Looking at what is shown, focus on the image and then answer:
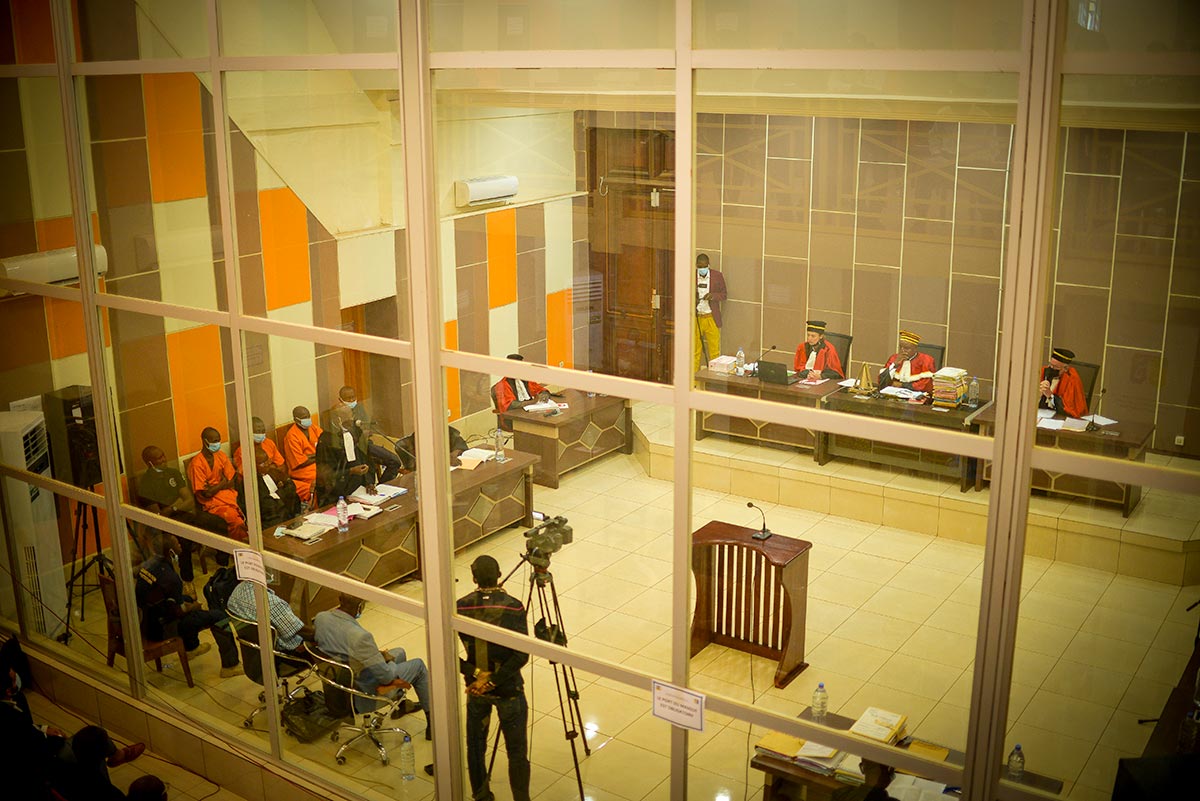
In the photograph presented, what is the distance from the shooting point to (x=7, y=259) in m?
7.01

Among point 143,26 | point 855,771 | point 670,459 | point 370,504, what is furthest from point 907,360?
point 143,26

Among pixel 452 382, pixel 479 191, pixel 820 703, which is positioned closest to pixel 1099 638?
pixel 820 703

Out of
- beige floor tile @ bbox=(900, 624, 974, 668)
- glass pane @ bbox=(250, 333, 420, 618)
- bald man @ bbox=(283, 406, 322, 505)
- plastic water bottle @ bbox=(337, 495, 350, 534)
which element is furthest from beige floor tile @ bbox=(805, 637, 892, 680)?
bald man @ bbox=(283, 406, 322, 505)

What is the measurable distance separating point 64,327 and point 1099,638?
20.6 feet

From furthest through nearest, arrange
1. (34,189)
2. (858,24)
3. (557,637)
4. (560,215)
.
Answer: (34,189)
(557,637)
(560,215)
(858,24)

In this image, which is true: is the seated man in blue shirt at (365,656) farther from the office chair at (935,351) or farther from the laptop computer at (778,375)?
the office chair at (935,351)

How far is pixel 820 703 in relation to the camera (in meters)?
4.06

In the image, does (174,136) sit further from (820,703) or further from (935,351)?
(820,703)

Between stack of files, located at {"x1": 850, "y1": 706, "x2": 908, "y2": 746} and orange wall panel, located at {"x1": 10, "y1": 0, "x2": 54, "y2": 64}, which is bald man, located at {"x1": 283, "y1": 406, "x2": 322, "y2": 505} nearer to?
orange wall panel, located at {"x1": 10, "y1": 0, "x2": 54, "y2": 64}

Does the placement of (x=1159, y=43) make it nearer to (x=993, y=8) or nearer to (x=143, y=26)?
(x=993, y=8)

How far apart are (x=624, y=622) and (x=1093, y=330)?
2.25 metres

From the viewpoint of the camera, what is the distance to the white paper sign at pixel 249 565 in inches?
232

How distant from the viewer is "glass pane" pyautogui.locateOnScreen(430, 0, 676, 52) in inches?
162

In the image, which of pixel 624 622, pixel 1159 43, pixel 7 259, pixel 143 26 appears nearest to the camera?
pixel 1159 43
